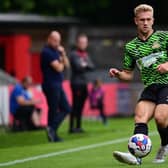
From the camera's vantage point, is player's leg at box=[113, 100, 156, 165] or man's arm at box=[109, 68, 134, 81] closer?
player's leg at box=[113, 100, 156, 165]

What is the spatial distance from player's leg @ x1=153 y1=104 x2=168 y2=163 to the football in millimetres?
281

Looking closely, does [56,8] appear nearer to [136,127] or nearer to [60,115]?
[60,115]

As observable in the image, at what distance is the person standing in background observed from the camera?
1848cm

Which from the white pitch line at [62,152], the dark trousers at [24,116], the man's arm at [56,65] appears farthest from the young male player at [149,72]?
the dark trousers at [24,116]

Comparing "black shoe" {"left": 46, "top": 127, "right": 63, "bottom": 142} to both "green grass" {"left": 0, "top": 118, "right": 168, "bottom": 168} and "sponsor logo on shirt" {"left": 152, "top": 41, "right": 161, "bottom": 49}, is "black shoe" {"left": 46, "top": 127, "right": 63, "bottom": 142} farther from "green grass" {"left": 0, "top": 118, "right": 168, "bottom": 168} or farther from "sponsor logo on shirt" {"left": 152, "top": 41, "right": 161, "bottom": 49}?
"sponsor logo on shirt" {"left": 152, "top": 41, "right": 161, "bottom": 49}

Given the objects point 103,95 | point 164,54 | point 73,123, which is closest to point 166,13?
point 103,95

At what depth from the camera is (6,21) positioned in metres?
32.5

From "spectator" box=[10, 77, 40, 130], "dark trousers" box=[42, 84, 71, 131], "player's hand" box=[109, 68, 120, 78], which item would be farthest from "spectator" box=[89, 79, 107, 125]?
"player's hand" box=[109, 68, 120, 78]

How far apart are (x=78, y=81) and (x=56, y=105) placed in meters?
2.24

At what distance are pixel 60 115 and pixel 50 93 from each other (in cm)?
45

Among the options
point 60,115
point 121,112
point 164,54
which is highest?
point 164,54

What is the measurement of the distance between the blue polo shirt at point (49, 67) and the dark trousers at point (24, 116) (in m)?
4.77

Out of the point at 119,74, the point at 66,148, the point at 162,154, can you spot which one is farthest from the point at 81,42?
the point at 162,154

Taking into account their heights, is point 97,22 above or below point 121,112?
above
